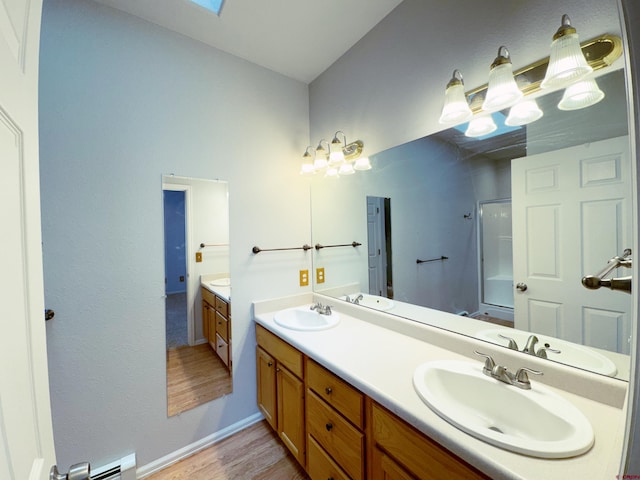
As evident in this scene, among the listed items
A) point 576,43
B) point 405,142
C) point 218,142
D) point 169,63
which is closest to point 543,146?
point 576,43

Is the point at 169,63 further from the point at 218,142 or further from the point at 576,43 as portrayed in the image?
the point at 576,43

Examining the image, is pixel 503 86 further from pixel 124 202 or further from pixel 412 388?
pixel 124 202

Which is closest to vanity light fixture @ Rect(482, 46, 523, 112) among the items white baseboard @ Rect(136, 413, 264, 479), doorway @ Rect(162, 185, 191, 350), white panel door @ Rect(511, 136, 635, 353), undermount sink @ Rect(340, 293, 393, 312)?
white panel door @ Rect(511, 136, 635, 353)

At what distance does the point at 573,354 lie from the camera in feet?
3.00

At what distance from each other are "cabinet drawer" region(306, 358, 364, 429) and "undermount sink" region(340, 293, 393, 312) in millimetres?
561

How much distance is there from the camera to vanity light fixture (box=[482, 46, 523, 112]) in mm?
972

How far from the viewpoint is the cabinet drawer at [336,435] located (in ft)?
3.29

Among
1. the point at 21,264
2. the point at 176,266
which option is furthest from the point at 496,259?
the point at 176,266

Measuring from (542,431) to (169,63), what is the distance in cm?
242

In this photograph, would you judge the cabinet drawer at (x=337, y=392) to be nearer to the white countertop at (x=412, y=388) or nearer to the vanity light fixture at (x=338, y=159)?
the white countertop at (x=412, y=388)

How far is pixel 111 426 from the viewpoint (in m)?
1.36

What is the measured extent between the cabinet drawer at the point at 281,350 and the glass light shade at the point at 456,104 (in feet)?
4.51

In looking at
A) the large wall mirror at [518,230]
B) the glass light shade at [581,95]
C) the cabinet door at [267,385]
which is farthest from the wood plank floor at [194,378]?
the glass light shade at [581,95]

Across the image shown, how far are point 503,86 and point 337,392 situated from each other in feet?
4.62
